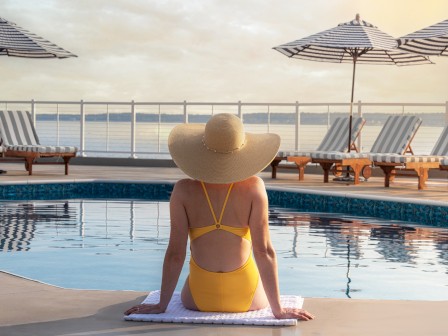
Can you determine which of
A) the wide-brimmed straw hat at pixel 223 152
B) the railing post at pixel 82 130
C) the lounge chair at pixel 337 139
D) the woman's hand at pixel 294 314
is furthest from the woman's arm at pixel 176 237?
the railing post at pixel 82 130

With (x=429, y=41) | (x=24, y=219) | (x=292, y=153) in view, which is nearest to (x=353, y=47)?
(x=429, y=41)

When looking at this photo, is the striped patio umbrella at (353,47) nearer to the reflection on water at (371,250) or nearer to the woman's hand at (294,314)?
the reflection on water at (371,250)

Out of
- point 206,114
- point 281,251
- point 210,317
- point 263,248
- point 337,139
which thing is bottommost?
point 281,251

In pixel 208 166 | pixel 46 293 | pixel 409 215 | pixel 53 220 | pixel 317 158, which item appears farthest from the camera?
pixel 317 158

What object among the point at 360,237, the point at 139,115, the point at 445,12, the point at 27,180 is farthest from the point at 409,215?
the point at 445,12

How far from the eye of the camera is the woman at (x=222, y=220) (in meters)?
3.32

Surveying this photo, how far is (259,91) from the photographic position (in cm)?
3052

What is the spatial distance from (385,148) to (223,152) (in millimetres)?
9042

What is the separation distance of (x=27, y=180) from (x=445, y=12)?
53.4 ft

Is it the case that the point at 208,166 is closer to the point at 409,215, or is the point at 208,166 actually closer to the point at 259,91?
the point at 409,215

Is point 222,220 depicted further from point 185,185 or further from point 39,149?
point 39,149

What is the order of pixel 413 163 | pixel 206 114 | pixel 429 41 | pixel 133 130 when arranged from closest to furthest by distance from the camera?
1. pixel 413 163
2. pixel 429 41
3. pixel 133 130
4. pixel 206 114

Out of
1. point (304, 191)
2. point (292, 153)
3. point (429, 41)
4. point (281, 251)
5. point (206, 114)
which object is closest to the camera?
point (281, 251)

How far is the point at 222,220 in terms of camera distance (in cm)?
341
